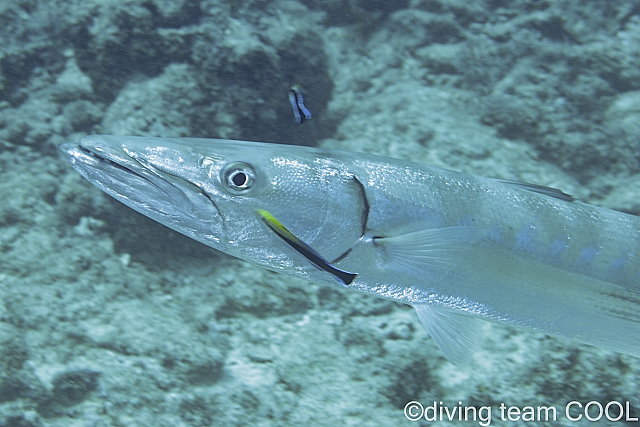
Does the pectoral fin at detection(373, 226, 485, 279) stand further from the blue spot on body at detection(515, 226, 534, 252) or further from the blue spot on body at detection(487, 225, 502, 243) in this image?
the blue spot on body at detection(515, 226, 534, 252)

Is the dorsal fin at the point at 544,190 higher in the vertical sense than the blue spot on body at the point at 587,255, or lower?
higher

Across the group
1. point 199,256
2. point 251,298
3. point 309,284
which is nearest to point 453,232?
point 309,284

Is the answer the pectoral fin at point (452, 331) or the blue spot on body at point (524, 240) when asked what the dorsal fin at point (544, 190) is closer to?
the blue spot on body at point (524, 240)

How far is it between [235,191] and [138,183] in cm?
35

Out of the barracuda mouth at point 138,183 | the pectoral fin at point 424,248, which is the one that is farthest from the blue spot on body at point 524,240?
the barracuda mouth at point 138,183

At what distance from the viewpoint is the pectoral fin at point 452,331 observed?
5.61 ft

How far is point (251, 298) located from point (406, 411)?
1277 mm

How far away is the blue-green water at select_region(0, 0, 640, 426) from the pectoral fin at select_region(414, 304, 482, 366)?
800 mm

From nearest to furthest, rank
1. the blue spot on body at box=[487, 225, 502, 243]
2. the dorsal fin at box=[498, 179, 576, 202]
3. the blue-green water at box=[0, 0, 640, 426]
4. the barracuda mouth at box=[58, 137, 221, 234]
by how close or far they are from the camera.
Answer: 1. the barracuda mouth at box=[58, 137, 221, 234]
2. the blue spot on body at box=[487, 225, 502, 243]
3. the dorsal fin at box=[498, 179, 576, 202]
4. the blue-green water at box=[0, 0, 640, 426]

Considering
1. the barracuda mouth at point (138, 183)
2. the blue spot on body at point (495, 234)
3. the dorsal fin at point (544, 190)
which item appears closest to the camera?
the barracuda mouth at point (138, 183)

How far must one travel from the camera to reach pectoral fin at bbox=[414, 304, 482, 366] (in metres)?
1.71

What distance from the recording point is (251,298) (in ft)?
9.37

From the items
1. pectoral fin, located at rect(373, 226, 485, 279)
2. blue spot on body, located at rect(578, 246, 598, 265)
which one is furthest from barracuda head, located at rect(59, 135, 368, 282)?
blue spot on body, located at rect(578, 246, 598, 265)

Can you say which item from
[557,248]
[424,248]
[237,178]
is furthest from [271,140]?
[557,248]
